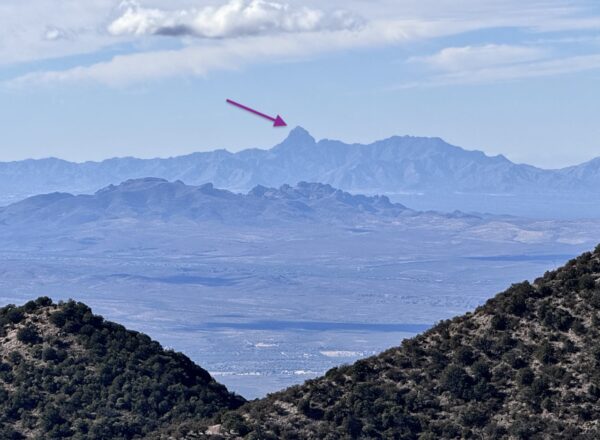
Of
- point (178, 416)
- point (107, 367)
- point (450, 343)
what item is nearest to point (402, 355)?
point (450, 343)

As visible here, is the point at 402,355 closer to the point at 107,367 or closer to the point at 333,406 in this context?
the point at 333,406

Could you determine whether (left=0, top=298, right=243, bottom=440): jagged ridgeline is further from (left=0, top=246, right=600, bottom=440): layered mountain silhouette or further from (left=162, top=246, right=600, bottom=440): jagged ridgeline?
(left=162, top=246, right=600, bottom=440): jagged ridgeline

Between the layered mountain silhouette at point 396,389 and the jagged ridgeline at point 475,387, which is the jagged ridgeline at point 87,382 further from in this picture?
the jagged ridgeline at point 475,387

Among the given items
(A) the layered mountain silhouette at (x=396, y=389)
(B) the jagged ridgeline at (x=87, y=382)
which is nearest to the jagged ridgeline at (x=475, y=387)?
(A) the layered mountain silhouette at (x=396, y=389)

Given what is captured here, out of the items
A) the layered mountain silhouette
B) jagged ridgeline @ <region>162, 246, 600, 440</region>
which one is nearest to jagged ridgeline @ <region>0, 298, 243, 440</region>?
the layered mountain silhouette

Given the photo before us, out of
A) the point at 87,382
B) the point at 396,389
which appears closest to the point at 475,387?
the point at 396,389

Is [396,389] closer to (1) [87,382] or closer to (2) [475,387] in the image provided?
(2) [475,387]
